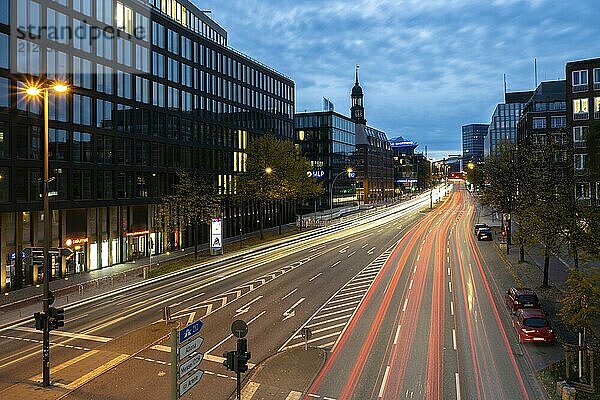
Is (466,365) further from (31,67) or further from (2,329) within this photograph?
(31,67)

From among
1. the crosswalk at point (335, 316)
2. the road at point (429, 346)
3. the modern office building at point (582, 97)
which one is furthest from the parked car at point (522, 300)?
the modern office building at point (582, 97)

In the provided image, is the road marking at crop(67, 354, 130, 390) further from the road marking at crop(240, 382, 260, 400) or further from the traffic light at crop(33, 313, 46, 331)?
the road marking at crop(240, 382, 260, 400)

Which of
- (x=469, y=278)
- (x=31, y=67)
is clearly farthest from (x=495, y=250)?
(x=31, y=67)

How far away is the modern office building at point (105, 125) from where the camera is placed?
3872 centimetres

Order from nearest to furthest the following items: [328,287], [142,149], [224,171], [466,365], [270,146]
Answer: [466,365] < [328,287] < [142,149] < [270,146] < [224,171]

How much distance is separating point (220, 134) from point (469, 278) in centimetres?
4330

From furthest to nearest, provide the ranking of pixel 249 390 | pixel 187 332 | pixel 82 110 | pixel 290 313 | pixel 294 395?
pixel 82 110 → pixel 290 313 → pixel 249 390 → pixel 294 395 → pixel 187 332

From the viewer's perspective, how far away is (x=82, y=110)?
45.7 m

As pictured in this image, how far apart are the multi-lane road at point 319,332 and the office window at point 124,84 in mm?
19570

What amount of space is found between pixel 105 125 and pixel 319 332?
33.5 meters

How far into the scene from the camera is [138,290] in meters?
38.0

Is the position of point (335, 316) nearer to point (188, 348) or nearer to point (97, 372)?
point (97, 372)

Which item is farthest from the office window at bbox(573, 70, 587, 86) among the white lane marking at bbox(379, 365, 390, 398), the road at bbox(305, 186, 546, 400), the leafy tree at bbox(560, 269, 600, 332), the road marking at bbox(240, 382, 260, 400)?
the road marking at bbox(240, 382, 260, 400)

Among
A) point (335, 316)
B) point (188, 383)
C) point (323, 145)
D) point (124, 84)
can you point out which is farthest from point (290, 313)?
point (323, 145)
